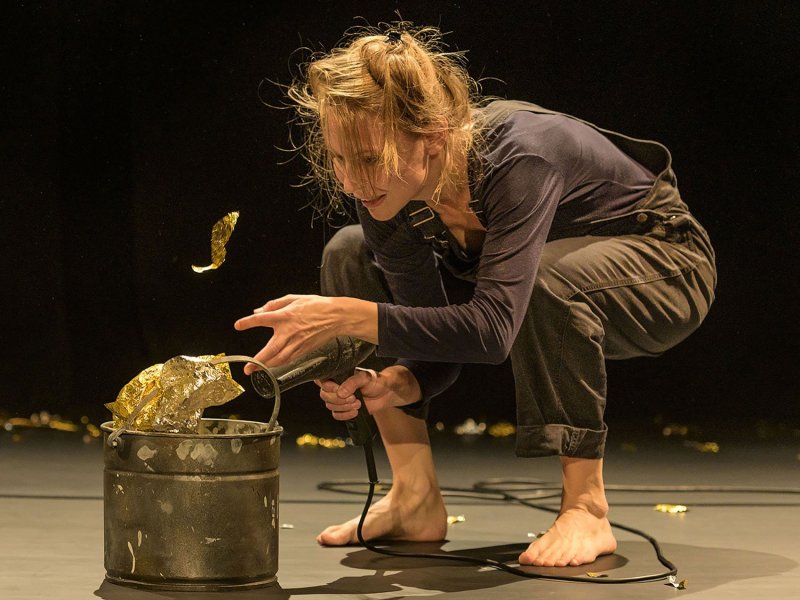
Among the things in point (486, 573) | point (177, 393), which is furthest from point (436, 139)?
point (486, 573)

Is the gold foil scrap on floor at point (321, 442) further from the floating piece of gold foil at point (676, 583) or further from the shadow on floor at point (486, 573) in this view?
the floating piece of gold foil at point (676, 583)

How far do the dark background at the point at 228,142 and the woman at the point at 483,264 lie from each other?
141 cm

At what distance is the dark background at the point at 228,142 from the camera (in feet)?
12.1

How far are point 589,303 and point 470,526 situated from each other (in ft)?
1.79

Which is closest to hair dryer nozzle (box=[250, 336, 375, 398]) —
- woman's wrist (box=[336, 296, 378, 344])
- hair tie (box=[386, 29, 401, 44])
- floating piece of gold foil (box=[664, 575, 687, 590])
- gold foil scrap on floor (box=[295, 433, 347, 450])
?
woman's wrist (box=[336, 296, 378, 344])

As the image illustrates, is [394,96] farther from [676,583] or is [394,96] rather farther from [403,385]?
[676,583]

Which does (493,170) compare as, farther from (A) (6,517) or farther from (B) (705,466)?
(B) (705,466)

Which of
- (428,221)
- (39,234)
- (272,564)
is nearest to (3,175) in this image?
(39,234)

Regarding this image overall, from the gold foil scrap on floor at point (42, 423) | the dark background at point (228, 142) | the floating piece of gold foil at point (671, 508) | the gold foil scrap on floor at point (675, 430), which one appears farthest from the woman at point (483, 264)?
the gold foil scrap on floor at point (42, 423)

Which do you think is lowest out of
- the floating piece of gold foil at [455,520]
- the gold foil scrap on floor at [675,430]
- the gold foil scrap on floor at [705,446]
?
the gold foil scrap on floor at [675,430]

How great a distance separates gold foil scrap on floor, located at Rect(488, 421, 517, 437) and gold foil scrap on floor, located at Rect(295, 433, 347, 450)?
0.51m

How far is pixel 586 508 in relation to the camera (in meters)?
2.03

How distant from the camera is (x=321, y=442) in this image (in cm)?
354

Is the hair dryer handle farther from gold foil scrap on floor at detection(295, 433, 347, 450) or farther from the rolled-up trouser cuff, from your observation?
gold foil scrap on floor at detection(295, 433, 347, 450)
